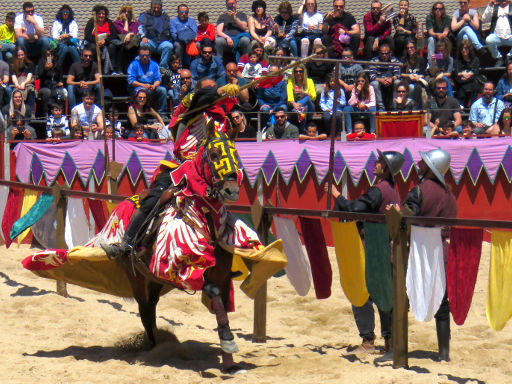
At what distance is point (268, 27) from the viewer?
1906cm

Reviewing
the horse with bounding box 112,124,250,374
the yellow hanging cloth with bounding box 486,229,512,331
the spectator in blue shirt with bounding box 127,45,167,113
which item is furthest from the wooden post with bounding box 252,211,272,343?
the spectator in blue shirt with bounding box 127,45,167,113

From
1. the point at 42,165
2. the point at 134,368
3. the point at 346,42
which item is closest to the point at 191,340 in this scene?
the point at 134,368

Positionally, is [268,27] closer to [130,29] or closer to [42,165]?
[130,29]

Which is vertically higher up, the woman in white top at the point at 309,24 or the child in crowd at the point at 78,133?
the woman in white top at the point at 309,24

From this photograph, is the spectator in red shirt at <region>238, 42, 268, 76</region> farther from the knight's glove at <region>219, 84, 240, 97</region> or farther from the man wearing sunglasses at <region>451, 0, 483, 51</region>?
the knight's glove at <region>219, 84, 240, 97</region>

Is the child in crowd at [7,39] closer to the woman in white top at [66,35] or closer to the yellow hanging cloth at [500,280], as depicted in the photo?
the woman in white top at [66,35]

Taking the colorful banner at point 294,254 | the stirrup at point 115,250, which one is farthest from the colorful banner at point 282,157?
the stirrup at point 115,250

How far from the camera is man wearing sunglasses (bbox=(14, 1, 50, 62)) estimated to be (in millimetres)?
19188

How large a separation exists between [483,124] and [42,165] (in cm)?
703

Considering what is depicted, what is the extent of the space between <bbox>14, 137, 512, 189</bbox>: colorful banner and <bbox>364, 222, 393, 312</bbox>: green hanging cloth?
692cm

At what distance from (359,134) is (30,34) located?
7.36 metres

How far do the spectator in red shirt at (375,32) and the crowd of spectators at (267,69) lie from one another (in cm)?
2

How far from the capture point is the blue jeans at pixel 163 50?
18.5 metres

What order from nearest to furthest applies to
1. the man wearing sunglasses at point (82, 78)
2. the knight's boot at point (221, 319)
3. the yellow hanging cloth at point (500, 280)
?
the yellow hanging cloth at point (500, 280), the knight's boot at point (221, 319), the man wearing sunglasses at point (82, 78)
